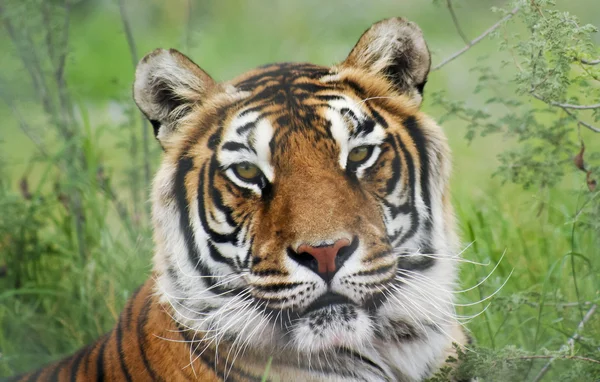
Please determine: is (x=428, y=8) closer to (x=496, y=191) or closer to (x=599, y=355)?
(x=496, y=191)

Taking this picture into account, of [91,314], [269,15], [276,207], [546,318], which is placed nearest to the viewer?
[276,207]

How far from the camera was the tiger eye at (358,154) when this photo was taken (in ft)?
7.52

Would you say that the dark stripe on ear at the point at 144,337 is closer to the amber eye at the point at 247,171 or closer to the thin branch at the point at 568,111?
the amber eye at the point at 247,171

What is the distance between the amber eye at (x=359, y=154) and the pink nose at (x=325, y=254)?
29 cm

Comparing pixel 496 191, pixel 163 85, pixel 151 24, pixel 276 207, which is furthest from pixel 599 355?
pixel 151 24

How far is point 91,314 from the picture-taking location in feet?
11.9

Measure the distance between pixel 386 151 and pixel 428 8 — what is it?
1790 mm

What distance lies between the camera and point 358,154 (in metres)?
2.31

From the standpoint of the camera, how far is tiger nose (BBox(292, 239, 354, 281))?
2080 millimetres

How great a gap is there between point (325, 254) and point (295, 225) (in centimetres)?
12

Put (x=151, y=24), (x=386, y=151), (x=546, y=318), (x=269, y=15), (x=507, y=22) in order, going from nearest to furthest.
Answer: (x=386, y=151)
(x=507, y=22)
(x=546, y=318)
(x=151, y=24)
(x=269, y=15)

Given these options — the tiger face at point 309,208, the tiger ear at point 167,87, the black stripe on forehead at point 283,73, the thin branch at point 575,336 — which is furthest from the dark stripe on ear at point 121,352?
the thin branch at point 575,336

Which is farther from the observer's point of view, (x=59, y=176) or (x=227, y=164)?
(x=59, y=176)

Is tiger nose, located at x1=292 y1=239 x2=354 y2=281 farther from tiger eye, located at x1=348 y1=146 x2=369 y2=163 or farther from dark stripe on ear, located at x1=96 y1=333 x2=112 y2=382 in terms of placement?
dark stripe on ear, located at x1=96 y1=333 x2=112 y2=382
